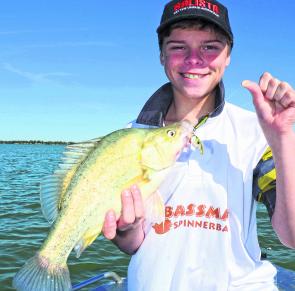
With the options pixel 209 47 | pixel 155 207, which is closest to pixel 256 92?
pixel 209 47

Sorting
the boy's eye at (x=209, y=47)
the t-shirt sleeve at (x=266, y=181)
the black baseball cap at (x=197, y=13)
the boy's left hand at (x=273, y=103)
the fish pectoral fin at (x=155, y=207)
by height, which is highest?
the black baseball cap at (x=197, y=13)

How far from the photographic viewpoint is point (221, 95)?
3.75m

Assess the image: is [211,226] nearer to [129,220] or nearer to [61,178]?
[129,220]

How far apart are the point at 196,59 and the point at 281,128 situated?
3.80 feet

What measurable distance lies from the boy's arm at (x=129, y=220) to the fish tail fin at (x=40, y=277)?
47 cm

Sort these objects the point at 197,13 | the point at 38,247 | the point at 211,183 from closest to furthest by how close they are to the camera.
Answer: the point at 211,183 → the point at 197,13 → the point at 38,247

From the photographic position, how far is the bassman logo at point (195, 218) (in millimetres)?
3314

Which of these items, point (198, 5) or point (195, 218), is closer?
point (195, 218)

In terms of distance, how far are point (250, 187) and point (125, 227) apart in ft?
3.50

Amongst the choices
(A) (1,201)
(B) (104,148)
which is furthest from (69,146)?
(A) (1,201)

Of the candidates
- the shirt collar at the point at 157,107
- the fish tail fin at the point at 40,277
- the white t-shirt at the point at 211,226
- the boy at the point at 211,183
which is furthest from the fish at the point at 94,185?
the shirt collar at the point at 157,107

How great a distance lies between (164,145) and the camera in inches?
126

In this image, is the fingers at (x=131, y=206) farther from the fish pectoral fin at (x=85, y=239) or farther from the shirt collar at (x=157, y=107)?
Answer: the shirt collar at (x=157, y=107)

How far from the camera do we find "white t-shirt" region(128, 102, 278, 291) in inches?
127
